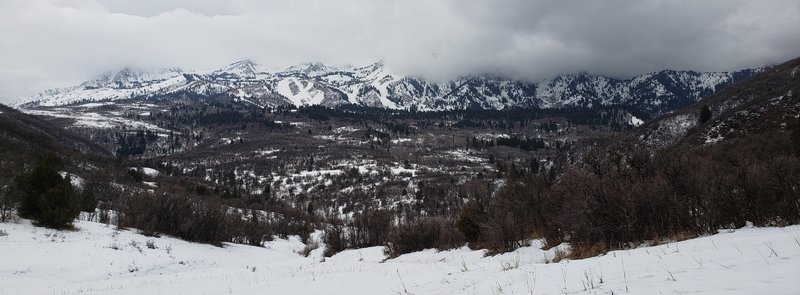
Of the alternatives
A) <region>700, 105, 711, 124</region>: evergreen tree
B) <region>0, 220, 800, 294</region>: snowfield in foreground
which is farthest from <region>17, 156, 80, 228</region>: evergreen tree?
<region>700, 105, 711, 124</region>: evergreen tree

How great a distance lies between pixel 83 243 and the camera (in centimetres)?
3572

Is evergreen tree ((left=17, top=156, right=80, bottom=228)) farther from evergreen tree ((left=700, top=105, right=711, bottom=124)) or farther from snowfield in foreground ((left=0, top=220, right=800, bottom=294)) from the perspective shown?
evergreen tree ((left=700, top=105, right=711, bottom=124))

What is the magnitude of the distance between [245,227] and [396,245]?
52791mm

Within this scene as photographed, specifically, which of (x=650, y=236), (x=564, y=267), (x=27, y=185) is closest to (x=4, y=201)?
(x=27, y=185)

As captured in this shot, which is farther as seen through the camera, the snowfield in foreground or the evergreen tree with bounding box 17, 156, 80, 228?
the evergreen tree with bounding box 17, 156, 80, 228

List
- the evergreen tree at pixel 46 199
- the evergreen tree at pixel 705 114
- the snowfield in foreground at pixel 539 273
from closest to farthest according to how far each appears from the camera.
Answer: the snowfield in foreground at pixel 539 273, the evergreen tree at pixel 46 199, the evergreen tree at pixel 705 114

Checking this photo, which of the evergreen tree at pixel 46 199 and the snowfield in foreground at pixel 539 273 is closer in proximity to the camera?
the snowfield in foreground at pixel 539 273

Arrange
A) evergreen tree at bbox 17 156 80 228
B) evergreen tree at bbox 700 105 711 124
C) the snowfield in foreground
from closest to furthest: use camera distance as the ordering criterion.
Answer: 1. the snowfield in foreground
2. evergreen tree at bbox 17 156 80 228
3. evergreen tree at bbox 700 105 711 124

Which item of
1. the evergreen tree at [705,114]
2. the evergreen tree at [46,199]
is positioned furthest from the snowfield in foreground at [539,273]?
the evergreen tree at [705,114]

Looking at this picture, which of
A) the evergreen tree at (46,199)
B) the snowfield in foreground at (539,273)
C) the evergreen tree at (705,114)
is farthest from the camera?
the evergreen tree at (705,114)

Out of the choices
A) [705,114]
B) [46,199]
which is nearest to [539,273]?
[46,199]

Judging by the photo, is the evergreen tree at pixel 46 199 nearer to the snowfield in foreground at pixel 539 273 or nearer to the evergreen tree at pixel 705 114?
the snowfield in foreground at pixel 539 273

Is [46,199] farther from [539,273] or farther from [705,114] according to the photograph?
[705,114]

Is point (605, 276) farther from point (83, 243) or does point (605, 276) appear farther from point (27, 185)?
point (27, 185)
